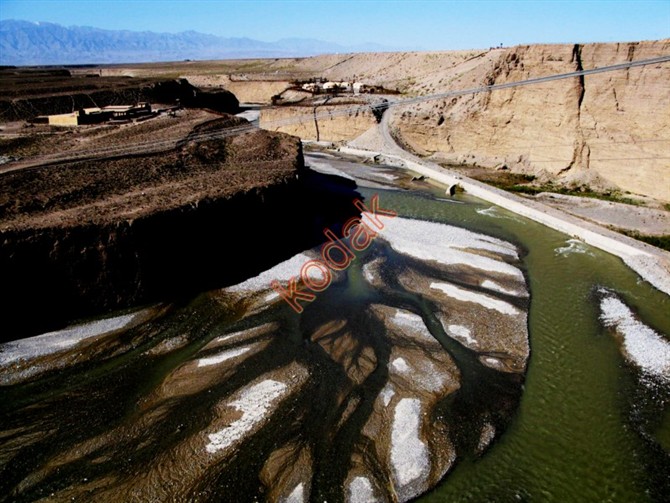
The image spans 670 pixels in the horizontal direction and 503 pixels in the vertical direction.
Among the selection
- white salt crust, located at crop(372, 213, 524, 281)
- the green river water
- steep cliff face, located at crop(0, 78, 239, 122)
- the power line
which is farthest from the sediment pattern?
steep cliff face, located at crop(0, 78, 239, 122)

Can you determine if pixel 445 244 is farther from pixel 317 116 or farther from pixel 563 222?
pixel 317 116

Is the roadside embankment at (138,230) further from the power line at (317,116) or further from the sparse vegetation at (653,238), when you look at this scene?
the sparse vegetation at (653,238)

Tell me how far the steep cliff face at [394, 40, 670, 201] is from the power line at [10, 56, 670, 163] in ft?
2.53

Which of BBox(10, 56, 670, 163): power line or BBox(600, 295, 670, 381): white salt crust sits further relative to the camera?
BBox(10, 56, 670, 163): power line

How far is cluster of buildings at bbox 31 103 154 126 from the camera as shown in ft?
119

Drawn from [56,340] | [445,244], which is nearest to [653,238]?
[445,244]

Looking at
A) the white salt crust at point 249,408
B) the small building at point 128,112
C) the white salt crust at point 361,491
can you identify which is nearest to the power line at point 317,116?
the small building at point 128,112

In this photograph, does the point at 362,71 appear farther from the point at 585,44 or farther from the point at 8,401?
the point at 8,401

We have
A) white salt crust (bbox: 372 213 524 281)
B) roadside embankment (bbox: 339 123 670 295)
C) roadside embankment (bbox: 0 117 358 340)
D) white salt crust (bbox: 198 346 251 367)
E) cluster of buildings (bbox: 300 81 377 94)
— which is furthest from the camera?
cluster of buildings (bbox: 300 81 377 94)

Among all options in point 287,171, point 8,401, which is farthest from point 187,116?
point 8,401

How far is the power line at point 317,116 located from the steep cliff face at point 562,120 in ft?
2.53

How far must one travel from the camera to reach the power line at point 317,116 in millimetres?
28219

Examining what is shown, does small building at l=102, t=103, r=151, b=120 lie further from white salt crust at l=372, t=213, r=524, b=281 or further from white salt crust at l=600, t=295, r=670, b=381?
white salt crust at l=600, t=295, r=670, b=381

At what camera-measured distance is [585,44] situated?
110 feet
